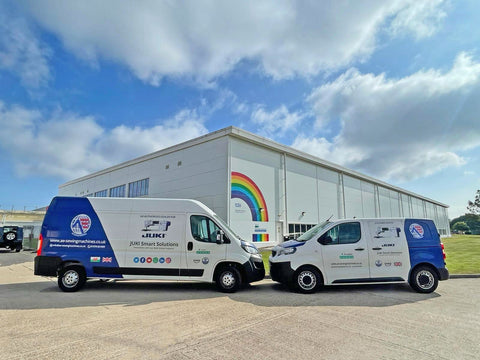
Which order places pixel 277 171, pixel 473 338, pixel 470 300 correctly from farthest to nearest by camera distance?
pixel 277 171 → pixel 470 300 → pixel 473 338

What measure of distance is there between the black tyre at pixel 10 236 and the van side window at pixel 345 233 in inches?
1054

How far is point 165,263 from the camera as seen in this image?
791 centimetres

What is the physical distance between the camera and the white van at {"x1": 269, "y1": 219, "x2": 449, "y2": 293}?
761cm

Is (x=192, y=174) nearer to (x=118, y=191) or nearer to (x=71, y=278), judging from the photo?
(x=118, y=191)

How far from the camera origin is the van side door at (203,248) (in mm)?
7875

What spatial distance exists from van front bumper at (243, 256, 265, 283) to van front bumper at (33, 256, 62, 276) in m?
5.06

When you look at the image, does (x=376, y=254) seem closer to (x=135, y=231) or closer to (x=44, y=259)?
(x=135, y=231)

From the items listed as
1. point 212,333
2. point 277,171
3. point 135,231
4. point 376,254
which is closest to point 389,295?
point 376,254

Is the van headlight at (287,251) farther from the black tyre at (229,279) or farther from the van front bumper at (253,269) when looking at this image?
the black tyre at (229,279)

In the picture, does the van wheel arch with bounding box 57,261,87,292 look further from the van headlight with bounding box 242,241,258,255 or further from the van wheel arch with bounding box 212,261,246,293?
the van headlight with bounding box 242,241,258,255

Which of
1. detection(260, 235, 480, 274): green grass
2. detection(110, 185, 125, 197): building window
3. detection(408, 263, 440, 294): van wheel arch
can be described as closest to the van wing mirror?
detection(260, 235, 480, 274): green grass

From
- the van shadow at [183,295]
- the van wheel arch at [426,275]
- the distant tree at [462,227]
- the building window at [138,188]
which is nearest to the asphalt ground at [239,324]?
the van shadow at [183,295]

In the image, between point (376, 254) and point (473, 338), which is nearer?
point (473, 338)

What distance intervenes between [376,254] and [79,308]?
23.6ft
